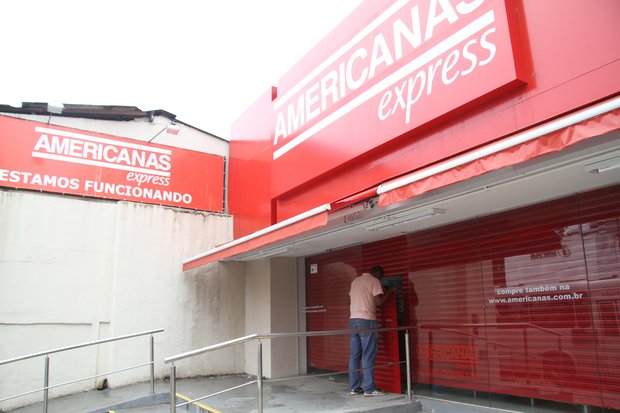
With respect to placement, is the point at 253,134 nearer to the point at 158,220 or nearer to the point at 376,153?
the point at 158,220

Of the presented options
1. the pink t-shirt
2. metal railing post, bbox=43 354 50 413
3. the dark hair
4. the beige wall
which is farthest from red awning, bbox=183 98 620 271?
metal railing post, bbox=43 354 50 413

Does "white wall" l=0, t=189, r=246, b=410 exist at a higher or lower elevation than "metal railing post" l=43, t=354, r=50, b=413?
higher

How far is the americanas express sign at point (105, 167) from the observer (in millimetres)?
7688

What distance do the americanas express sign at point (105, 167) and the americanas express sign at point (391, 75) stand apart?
227 centimetres

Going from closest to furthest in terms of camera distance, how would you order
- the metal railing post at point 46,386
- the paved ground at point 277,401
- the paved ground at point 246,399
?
the paved ground at point 277,401 → the paved ground at point 246,399 → the metal railing post at point 46,386

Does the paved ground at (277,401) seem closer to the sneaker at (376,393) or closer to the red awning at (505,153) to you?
the sneaker at (376,393)

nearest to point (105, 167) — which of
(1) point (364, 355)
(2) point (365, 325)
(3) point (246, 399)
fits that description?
(3) point (246, 399)

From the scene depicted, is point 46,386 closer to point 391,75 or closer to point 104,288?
point 104,288

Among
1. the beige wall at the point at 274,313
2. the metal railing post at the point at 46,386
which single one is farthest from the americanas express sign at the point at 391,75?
the metal railing post at the point at 46,386

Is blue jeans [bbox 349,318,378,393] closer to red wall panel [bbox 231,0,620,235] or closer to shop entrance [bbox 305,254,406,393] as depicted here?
shop entrance [bbox 305,254,406,393]

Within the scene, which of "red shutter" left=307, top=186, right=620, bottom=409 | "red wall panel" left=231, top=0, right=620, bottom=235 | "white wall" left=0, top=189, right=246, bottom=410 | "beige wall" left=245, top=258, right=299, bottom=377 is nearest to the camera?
"red wall panel" left=231, top=0, right=620, bottom=235

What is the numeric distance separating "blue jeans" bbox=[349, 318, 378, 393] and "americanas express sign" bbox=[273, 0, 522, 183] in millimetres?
2166

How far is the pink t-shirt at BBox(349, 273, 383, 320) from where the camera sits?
6.07 metres

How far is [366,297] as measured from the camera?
6094mm
